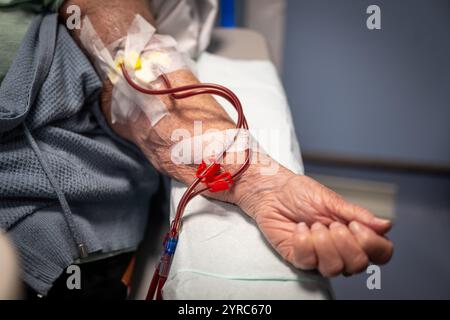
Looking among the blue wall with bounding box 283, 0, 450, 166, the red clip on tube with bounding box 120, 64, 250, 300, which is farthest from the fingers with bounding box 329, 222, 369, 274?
the blue wall with bounding box 283, 0, 450, 166

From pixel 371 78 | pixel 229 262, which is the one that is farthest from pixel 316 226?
pixel 371 78

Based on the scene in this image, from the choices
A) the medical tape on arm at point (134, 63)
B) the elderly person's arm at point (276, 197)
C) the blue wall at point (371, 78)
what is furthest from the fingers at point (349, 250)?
the blue wall at point (371, 78)

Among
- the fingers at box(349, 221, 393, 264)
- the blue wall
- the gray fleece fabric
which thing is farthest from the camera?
the blue wall

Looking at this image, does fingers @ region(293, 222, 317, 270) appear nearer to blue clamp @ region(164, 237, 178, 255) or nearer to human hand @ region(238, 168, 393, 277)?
human hand @ region(238, 168, 393, 277)

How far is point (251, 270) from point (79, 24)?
0.64 meters

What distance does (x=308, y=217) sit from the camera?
1.86 feet

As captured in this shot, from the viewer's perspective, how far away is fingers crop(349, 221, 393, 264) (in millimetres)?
509

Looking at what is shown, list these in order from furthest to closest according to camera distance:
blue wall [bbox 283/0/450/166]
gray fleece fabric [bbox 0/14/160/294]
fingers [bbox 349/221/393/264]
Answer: blue wall [bbox 283/0/450/166] → gray fleece fabric [bbox 0/14/160/294] → fingers [bbox 349/221/393/264]

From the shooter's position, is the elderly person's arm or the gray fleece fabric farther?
the gray fleece fabric

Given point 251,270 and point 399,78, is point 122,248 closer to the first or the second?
point 251,270

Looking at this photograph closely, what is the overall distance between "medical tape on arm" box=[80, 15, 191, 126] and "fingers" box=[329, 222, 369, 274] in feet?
1.37

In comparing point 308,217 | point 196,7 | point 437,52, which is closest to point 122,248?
point 308,217

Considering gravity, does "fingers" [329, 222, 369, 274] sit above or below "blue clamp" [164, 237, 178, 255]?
above

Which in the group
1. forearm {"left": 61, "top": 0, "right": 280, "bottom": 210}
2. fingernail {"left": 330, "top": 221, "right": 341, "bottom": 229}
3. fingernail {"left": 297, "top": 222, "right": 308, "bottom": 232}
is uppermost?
forearm {"left": 61, "top": 0, "right": 280, "bottom": 210}
